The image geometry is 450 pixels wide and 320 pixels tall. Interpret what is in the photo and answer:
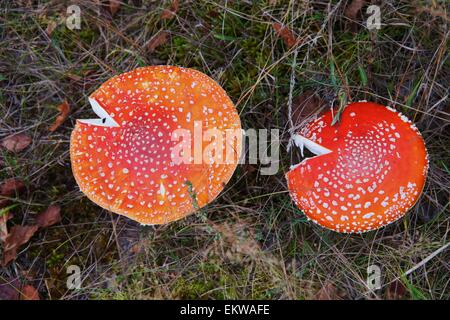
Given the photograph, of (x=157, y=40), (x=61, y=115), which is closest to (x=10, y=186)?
(x=61, y=115)

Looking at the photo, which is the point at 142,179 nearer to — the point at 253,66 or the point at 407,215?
the point at 253,66

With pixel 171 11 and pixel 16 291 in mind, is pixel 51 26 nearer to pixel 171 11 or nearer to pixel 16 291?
pixel 171 11

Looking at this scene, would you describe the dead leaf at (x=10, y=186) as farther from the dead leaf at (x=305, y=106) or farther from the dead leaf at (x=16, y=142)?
the dead leaf at (x=305, y=106)

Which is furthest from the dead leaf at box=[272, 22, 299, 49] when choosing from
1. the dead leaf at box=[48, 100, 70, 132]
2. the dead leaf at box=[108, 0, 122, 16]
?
the dead leaf at box=[48, 100, 70, 132]

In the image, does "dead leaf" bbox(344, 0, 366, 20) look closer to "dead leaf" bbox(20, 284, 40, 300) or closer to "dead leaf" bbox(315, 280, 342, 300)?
"dead leaf" bbox(315, 280, 342, 300)

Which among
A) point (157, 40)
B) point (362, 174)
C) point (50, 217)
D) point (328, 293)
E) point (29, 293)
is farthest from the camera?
point (157, 40)

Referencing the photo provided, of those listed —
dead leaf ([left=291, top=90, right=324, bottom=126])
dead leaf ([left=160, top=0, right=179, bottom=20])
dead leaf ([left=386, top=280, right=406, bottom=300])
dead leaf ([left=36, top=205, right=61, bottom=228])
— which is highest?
dead leaf ([left=160, top=0, right=179, bottom=20])

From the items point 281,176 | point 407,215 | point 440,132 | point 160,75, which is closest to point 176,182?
point 160,75
